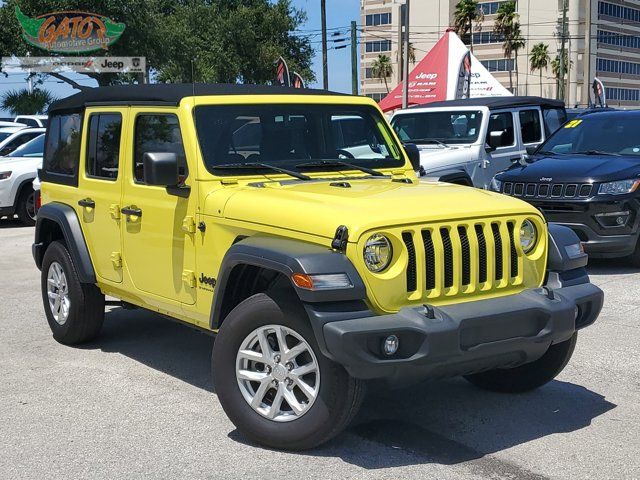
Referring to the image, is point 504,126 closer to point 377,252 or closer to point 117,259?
point 117,259

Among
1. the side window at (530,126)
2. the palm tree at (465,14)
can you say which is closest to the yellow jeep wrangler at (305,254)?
the side window at (530,126)

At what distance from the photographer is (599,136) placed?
1057 centimetres

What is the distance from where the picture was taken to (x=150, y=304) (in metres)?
5.79

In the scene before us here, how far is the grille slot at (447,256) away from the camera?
4484mm

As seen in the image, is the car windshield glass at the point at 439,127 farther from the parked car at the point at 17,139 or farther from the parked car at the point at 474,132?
the parked car at the point at 17,139

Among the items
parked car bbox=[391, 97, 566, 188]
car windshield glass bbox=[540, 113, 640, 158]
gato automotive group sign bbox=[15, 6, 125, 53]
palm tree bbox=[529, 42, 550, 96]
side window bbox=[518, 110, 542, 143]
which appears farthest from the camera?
palm tree bbox=[529, 42, 550, 96]

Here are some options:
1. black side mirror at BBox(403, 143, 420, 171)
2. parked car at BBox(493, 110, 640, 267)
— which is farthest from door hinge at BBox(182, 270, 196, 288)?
parked car at BBox(493, 110, 640, 267)

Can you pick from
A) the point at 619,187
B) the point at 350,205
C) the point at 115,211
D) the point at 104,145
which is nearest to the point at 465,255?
the point at 350,205

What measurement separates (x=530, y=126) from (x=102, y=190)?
28.2ft

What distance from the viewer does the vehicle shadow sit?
4.54 meters

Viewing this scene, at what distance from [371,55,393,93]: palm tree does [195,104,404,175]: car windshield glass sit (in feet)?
312

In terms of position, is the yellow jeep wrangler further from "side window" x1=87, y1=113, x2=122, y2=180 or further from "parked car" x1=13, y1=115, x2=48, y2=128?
"parked car" x1=13, y1=115, x2=48, y2=128

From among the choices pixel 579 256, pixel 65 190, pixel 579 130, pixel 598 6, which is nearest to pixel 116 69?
pixel 579 130

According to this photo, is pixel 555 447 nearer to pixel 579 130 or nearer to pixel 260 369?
pixel 260 369
